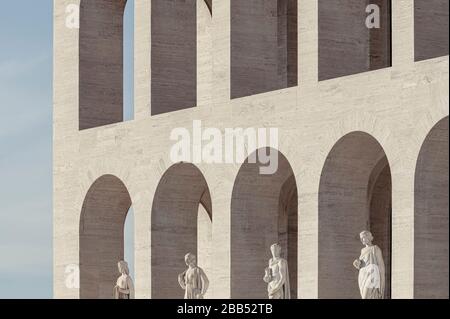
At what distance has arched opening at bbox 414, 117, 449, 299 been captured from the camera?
3809 cm

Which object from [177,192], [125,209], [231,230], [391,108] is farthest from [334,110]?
[125,209]

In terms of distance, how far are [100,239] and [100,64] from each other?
5.09 metres

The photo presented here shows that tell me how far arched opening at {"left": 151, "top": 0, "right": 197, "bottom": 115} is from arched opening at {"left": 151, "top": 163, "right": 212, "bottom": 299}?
2.15 meters

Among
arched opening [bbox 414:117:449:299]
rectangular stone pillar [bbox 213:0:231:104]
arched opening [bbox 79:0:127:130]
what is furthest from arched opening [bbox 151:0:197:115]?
arched opening [bbox 414:117:449:299]

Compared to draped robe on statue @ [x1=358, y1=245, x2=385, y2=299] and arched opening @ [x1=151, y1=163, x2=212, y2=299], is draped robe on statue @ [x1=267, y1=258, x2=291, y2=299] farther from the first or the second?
arched opening @ [x1=151, y1=163, x2=212, y2=299]

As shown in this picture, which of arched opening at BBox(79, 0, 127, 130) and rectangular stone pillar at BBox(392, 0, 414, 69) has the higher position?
arched opening at BBox(79, 0, 127, 130)

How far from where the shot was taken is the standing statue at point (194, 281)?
4447 centimetres

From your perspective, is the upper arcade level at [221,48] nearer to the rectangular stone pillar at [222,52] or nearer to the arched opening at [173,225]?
the rectangular stone pillar at [222,52]

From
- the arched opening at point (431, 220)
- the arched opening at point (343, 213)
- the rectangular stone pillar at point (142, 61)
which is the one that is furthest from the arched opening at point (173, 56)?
the arched opening at point (431, 220)

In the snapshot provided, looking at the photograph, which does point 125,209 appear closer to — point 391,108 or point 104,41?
point 104,41

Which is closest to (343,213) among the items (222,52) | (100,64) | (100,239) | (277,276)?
(277,276)

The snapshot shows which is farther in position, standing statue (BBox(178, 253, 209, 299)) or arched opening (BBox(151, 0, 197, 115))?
arched opening (BBox(151, 0, 197, 115))

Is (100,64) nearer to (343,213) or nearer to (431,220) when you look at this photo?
(343,213)

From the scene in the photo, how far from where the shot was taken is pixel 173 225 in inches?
1863
